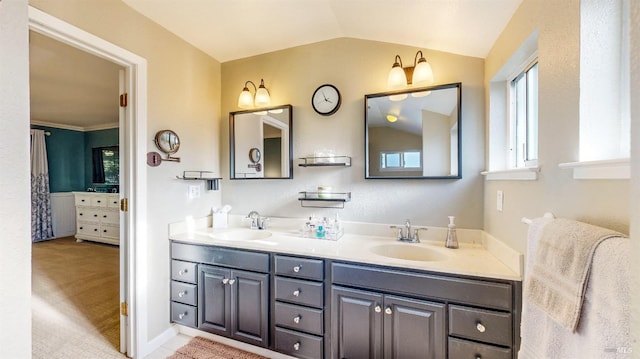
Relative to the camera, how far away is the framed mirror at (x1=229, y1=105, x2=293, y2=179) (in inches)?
90.5

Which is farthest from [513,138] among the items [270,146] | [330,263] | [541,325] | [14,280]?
[14,280]

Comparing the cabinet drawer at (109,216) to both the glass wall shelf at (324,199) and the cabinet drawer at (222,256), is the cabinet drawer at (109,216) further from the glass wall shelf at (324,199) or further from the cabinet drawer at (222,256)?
the glass wall shelf at (324,199)

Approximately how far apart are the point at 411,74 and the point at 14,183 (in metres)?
2.14

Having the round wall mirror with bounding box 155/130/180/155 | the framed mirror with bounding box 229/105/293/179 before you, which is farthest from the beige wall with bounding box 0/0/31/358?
the framed mirror with bounding box 229/105/293/179

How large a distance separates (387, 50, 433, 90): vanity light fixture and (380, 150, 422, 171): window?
0.50 metres

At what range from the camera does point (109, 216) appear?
15.0ft

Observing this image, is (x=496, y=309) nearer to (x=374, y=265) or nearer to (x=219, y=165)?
(x=374, y=265)

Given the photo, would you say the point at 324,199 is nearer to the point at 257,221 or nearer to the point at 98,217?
the point at 257,221

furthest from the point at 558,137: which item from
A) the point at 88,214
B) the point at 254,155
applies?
the point at 88,214

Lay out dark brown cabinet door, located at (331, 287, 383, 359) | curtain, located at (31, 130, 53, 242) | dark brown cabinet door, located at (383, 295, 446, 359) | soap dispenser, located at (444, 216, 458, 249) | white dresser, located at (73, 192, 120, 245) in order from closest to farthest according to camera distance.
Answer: dark brown cabinet door, located at (383, 295, 446, 359), dark brown cabinet door, located at (331, 287, 383, 359), soap dispenser, located at (444, 216, 458, 249), white dresser, located at (73, 192, 120, 245), curtain, located at (31, 130, 53, 242)

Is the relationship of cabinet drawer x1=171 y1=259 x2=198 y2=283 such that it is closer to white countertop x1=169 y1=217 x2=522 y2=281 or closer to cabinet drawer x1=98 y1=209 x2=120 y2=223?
white countertop x1=169 y1=217 x2=522 y2=281

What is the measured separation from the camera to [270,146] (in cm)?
237

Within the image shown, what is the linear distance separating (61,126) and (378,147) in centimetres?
655

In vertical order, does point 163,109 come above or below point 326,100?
below
